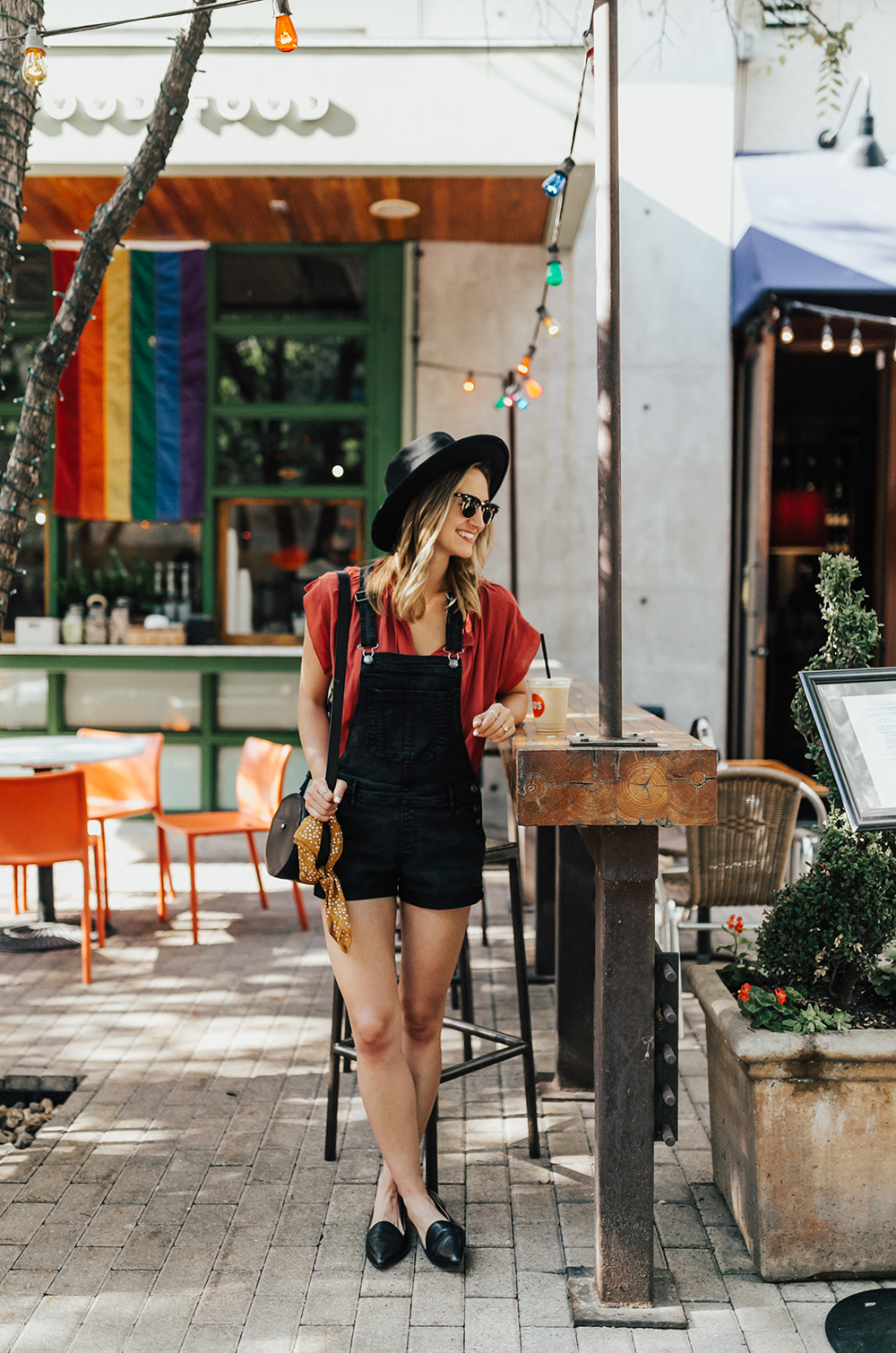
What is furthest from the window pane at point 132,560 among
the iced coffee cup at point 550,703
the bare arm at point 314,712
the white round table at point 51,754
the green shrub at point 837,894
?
the green shrub at point 837,894

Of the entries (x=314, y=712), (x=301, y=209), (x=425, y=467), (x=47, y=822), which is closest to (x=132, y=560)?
(x=301, y=209)

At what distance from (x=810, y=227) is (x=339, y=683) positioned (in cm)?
519

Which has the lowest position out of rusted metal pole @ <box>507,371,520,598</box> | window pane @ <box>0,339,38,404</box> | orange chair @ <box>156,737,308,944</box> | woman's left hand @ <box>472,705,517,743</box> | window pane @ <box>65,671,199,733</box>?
orange chair @ <box>156,737,308,944</box>

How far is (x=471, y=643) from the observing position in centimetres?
266

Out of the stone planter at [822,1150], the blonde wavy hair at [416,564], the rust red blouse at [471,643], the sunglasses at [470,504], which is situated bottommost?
the stone planter at [822,1150]

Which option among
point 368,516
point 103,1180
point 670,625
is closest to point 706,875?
point 103,1180

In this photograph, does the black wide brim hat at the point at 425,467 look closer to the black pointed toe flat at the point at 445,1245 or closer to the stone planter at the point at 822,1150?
the stone planter at the point at 822,1150

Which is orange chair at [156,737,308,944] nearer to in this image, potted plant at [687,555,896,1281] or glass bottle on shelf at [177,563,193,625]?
glass bottle on shelf at [177,563,193,625]

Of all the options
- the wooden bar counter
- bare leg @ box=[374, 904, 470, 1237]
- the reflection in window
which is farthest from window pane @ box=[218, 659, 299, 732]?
the wooden bar counter

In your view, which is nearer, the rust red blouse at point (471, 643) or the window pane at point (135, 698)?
the rust red blouse at point (471, 643)

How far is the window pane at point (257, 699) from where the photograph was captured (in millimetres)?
7418

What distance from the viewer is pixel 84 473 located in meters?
7.40

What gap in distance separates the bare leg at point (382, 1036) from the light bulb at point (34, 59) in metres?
2.44

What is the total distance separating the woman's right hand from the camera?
253cm
